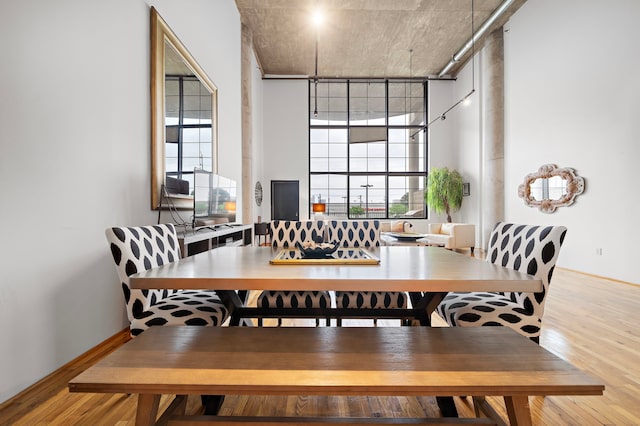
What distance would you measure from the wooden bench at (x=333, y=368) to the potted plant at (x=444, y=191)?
7665 millimetres

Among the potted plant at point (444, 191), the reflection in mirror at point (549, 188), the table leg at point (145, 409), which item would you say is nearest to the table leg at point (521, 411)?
the table leg at point (145, 409)

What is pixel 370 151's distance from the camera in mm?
9422

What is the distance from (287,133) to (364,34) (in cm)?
337

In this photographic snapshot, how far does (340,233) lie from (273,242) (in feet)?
1.93

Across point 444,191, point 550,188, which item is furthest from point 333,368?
point 444,191

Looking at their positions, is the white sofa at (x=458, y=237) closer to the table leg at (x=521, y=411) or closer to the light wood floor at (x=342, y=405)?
the light wood floor at (x=342, y=405)

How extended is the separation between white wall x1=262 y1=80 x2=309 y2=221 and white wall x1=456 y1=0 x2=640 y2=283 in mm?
5209

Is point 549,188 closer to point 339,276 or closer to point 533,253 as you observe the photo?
point 533,253

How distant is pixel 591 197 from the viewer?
4703mm

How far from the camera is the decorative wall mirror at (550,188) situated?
4988 mm

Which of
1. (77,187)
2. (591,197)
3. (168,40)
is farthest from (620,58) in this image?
(77,187)

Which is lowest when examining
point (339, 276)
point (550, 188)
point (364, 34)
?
point (339, 276)

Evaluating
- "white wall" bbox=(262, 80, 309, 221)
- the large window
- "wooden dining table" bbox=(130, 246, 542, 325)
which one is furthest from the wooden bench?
the large window

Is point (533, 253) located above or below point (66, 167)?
below
